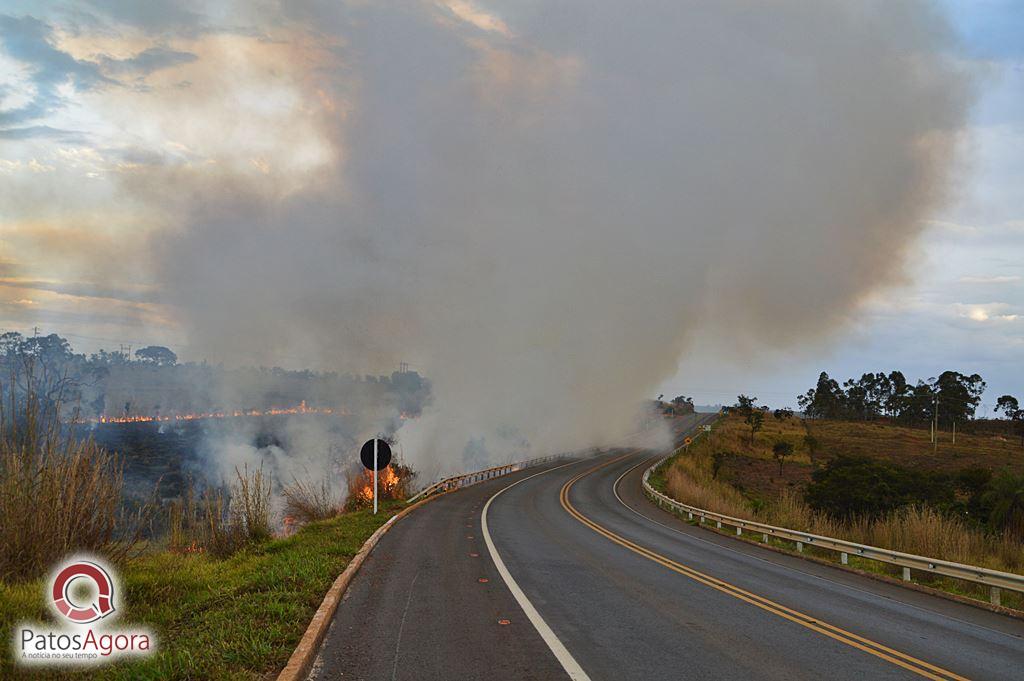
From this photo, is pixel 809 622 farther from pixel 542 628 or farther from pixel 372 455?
pixel 372 455

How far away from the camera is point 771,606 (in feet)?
31.0

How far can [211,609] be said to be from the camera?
8.01 m

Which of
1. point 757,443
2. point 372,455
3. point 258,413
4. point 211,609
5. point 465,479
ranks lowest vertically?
point 757,443

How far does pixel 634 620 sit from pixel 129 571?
290 inches

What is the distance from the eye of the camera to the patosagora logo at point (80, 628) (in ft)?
20.8

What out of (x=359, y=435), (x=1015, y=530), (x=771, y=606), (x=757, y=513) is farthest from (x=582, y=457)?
(x=771, y=606)

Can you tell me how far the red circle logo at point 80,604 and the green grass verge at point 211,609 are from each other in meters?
0.17

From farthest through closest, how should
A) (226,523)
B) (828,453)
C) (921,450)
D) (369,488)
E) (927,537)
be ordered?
1. (921,450)
2. (828,453)
3. (369,488)
4. (927,537)
5. (226,523)

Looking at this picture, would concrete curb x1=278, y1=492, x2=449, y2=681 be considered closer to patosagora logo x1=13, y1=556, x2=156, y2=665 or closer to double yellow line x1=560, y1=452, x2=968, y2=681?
patosagora logo x1=13, y1=556, x2=156, y2=665

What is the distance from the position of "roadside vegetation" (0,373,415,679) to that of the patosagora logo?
0.43 feet

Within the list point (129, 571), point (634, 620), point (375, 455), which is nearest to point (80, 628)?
point (129, 571)

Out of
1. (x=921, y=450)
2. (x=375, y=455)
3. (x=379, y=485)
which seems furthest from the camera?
(x=921, y=450)

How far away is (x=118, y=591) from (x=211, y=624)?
2150 millimetres

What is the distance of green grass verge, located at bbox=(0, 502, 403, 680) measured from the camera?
579cm
